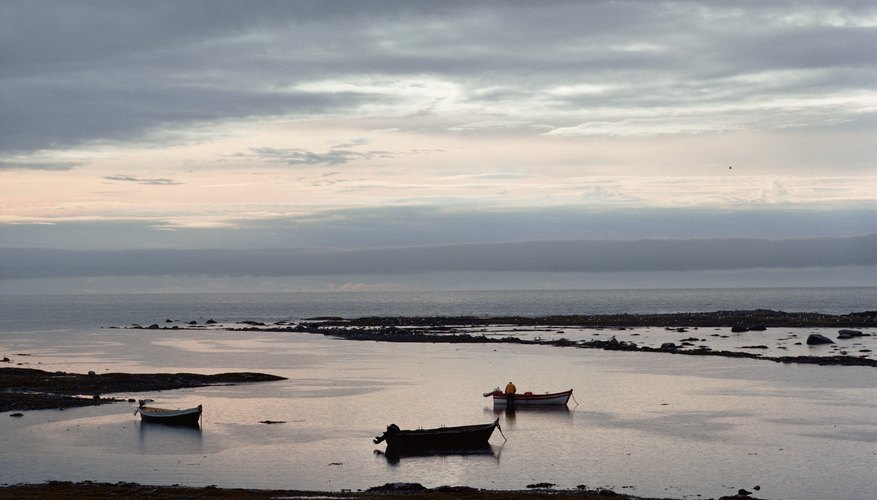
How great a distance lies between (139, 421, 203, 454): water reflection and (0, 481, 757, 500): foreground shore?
9.78 meters

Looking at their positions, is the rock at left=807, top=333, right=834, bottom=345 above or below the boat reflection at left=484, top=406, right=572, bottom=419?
above

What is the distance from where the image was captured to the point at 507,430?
51344 mm

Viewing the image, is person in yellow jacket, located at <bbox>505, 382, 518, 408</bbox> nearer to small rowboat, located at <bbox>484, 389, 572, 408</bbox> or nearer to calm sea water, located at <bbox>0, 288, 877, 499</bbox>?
→ small rowboat, located at <bbox>484, 389, 572, 408</bbox>

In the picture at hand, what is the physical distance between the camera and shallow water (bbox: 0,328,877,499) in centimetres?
3734

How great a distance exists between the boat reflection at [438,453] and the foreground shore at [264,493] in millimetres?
7590

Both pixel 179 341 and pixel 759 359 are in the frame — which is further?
pixel 179 341

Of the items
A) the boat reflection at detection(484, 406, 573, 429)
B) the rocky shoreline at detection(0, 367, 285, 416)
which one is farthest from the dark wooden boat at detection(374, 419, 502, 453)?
the rocky shoreline at detection(0, 367, 285, 416)

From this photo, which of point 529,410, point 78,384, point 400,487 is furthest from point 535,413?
point 78,384

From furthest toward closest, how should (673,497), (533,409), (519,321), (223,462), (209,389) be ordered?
(519,321), (209,389), (533,409), (223,462), (673,497)

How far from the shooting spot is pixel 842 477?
36.3 meters

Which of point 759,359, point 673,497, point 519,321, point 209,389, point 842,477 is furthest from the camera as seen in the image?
point 519,321

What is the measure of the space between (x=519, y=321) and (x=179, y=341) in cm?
6304

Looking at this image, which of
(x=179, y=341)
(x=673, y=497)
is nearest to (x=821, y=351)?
(x=673, y=497)

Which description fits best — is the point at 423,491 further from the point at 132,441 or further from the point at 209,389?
the point at 209,389
